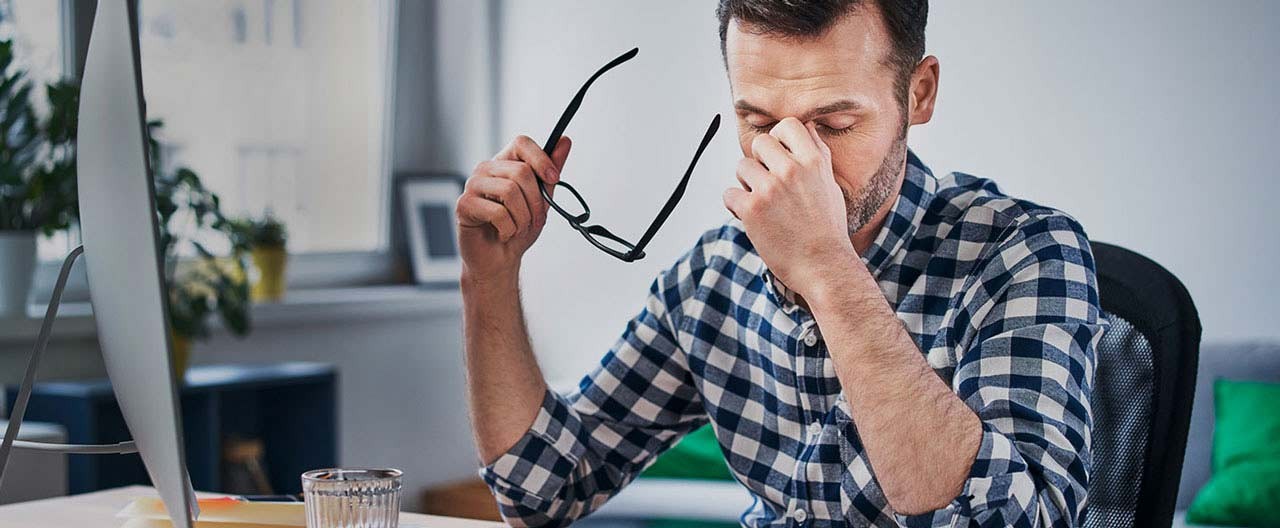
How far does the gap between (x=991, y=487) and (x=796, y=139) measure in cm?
33

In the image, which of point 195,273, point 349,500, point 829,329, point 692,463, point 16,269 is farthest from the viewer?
point 692,463

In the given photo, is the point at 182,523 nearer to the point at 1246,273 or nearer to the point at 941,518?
the point at 941,518

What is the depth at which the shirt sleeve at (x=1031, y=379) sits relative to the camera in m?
1.01

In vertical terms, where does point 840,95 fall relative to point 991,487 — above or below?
above

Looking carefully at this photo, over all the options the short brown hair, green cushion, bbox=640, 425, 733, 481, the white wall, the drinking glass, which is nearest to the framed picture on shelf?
the white wall

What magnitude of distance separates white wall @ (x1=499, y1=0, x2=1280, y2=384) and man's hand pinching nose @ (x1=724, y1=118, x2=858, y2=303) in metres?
2.30

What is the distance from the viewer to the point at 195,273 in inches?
115

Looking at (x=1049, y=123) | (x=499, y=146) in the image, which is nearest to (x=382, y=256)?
(x=499, y=146)

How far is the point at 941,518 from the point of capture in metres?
1.02

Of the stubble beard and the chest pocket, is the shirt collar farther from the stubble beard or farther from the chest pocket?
the chest pocket

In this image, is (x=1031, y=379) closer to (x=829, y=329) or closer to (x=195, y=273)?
(x=829, y=329)

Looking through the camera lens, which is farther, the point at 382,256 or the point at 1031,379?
the point at 382,256

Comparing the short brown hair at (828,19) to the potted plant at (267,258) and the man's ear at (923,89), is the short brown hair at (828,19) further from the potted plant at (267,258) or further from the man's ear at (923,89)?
the potted plant at (267,258)

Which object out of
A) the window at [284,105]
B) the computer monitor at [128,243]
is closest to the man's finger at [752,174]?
the computer monitor at [128,243]
